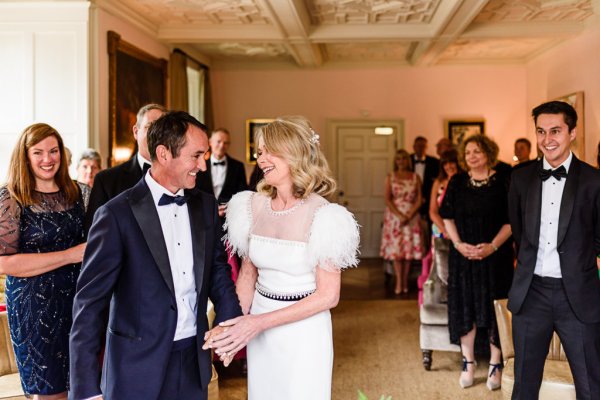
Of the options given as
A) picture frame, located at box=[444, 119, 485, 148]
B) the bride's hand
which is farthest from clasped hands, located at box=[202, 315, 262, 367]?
picture frame, located at box=[444, 119, 485, 148]

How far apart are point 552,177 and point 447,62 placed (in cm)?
786

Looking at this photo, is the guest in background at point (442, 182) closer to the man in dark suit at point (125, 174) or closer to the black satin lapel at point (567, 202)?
the black satin lapel at point (567, 202)

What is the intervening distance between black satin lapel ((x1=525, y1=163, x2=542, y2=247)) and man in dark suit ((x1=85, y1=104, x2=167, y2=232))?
6.38ft

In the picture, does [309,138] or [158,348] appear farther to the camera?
[309,138]

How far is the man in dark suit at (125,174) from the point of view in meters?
2.87

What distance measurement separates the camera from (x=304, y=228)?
2273 mm

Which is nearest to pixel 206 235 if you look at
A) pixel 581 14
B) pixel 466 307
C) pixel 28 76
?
pixel 466 307

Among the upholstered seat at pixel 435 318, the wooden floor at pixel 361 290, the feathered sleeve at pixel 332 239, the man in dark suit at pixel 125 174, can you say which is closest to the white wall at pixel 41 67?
the wooden floor at pixel 361 290

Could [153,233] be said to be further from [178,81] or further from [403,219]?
[178,81]

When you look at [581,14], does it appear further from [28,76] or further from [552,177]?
[28,76]

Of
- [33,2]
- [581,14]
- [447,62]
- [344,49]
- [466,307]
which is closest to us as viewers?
[466,307]

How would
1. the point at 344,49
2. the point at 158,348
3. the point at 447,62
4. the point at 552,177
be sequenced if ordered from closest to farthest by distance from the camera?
the point at 158,348 < the point at 552,177 < the point at 344,49 < the point at 447,62

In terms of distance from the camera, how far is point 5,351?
10.6 ft

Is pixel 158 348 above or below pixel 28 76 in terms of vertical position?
below
